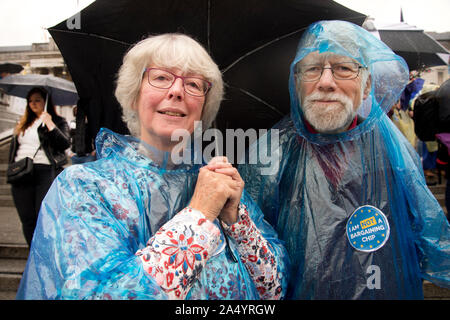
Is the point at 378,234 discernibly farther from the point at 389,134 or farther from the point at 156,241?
the point at 156,241

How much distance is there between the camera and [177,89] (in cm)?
118

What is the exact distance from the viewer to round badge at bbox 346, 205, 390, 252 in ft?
4.15

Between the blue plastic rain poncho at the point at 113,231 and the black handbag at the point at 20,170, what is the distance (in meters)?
2.12

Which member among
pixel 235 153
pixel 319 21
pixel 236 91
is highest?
Answer: pixel 319 21

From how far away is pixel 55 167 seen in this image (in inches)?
122

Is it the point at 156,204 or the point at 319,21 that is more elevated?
the point at 319,21

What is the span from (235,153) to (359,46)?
0.81 m

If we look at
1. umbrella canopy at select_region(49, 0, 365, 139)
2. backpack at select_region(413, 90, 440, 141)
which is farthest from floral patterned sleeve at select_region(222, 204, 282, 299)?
backpack at select_region(413, 90, 440, 141)

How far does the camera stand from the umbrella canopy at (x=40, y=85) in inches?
148

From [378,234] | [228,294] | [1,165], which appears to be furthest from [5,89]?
[378,234]

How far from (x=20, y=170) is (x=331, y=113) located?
283cm

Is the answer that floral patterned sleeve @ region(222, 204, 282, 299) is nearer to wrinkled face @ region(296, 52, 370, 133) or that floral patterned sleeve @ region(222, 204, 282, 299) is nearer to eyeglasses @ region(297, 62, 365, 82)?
wrinkled face @ region(296, 52, 370, 133)

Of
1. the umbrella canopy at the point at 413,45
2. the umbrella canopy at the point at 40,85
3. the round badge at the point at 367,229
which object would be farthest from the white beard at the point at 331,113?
the umbrella canopy at the point at 40,85

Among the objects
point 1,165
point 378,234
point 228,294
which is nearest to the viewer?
point 228,294
